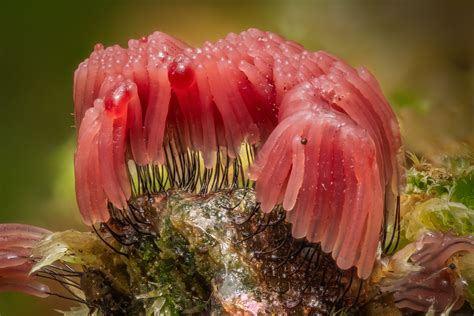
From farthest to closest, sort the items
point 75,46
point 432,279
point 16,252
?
point 75,46
point 16,252
point 432,279

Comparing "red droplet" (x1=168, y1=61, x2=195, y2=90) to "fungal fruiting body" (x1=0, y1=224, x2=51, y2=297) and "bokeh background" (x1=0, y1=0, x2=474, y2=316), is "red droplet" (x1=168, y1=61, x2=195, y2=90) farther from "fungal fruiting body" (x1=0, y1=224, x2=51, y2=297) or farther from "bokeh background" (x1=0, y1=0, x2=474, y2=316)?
"bokeh background" (x1=0, y1=0, x2=474, y2=316)

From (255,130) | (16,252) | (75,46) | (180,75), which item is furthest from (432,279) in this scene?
(75,46)

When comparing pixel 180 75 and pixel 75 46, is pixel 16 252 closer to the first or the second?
pixel 180 75

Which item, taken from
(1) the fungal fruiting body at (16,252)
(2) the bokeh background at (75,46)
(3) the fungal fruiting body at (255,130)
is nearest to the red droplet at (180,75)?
(3) the fungal fruiting body at (255,130)

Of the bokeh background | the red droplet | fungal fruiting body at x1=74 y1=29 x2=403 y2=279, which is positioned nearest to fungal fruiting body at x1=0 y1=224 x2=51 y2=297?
fungal fruiting body at x1=74 y1=29 x2=403 y2=279

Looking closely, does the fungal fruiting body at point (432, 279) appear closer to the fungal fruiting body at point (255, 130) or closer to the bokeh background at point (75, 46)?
the fungal fruiting body at point (255, 130)

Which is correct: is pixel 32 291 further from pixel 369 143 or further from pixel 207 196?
pixel 369 143
